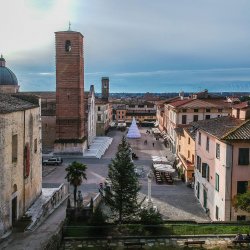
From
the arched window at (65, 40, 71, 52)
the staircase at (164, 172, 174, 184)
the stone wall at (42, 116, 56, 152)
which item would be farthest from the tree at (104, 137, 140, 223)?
the stone wall at (42, 116, 56, 152)

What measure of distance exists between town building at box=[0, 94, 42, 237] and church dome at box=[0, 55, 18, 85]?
44.5 m

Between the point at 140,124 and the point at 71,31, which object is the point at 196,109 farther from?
the point at 140,124

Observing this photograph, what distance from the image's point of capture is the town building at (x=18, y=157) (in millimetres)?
25281

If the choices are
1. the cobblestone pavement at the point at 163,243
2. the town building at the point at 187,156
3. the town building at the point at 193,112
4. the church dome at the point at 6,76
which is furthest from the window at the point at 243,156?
the church dome at the point at 6,76

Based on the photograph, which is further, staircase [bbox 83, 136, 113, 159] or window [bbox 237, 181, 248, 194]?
staircase [bbox 83, 136, 113, 159]

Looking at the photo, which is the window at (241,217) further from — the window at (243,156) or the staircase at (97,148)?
the staircase at (97,148)

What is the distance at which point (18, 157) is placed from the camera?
2869 cm

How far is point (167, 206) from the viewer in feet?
122

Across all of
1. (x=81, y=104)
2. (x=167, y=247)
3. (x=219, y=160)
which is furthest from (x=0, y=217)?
(x=81, y=104)

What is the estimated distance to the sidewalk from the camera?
23.8 meters

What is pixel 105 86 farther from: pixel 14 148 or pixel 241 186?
pixel 14 148

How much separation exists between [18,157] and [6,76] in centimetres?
5223

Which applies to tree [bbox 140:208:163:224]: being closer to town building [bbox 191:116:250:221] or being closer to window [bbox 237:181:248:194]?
town building [bbox 191:116:250:221]

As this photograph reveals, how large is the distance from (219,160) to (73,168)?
1122 centimetres
